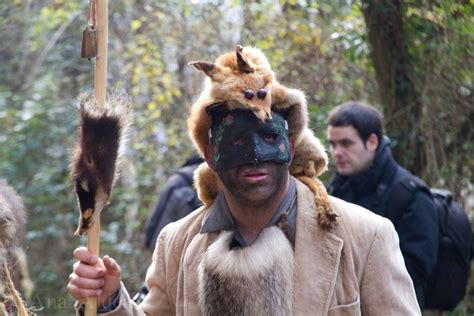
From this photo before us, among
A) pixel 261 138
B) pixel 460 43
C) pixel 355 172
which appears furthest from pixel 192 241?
pixel 460 43

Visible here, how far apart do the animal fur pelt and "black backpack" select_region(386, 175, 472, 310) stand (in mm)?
2221

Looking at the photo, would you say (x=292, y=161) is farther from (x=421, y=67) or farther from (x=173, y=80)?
(x=173, y=80)

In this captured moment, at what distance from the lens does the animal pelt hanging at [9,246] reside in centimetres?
352

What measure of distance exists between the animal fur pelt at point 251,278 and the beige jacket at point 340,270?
54mm

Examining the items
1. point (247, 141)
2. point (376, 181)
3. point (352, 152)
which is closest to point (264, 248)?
point (247, 141)

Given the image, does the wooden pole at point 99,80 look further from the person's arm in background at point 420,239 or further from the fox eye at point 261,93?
the person's arm in background at point 420,239

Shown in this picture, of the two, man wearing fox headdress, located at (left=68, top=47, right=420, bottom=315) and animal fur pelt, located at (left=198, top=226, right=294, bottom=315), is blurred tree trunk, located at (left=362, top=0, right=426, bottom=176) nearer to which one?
man wearing fox headdress, located at (left=68, top=47, right=420, bottom=315)

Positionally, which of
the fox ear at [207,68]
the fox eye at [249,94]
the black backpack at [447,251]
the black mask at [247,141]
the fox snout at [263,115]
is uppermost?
→ the fox ear at [207,68]

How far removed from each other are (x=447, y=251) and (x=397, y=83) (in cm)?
178

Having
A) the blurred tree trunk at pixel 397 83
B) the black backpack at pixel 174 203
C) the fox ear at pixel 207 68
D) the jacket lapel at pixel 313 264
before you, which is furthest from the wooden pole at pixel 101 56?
the blurred tree trunk at pixel 397 83

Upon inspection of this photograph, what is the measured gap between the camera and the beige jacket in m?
3.65

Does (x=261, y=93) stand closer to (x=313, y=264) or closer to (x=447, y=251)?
(x=313, y=264)

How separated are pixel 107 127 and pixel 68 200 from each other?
707cm

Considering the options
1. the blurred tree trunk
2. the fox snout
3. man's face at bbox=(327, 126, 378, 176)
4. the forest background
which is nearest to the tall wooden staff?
the fox snout
